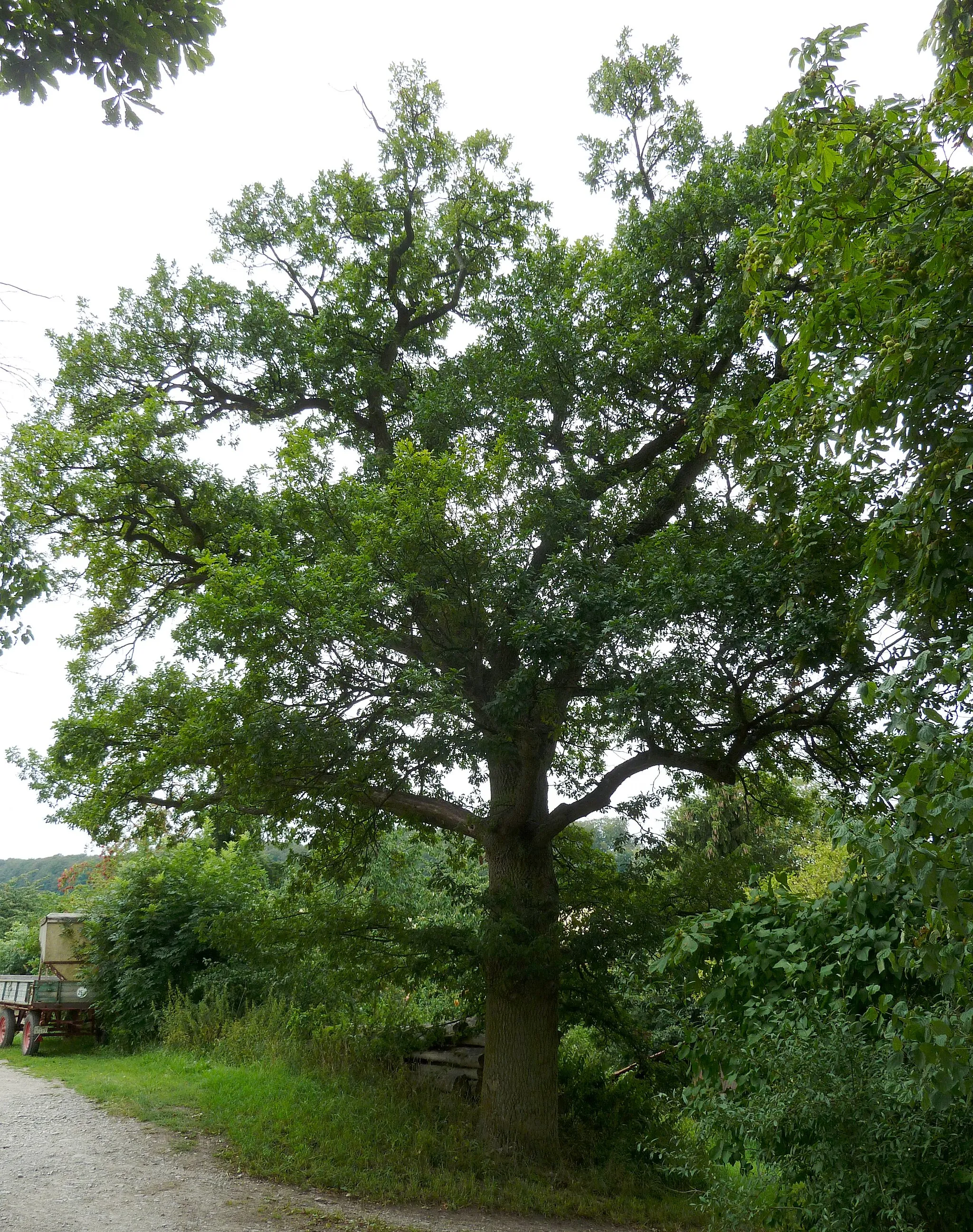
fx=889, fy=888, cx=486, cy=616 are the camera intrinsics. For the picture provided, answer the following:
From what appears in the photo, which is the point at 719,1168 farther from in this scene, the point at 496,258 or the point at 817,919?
the point at 496,258

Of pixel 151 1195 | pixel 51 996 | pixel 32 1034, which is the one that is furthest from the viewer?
pixel 51 996

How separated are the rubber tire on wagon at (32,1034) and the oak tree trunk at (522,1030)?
902 cm

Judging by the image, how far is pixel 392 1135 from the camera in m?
9.46

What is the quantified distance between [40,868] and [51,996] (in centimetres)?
3602

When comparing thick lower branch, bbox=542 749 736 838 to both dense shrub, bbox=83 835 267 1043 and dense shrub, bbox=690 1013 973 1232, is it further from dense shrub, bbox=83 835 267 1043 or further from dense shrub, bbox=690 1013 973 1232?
dense shrub, bbox=83 835 267 1043

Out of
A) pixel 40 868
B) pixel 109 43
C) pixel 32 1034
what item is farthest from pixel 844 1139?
pixel 40 868

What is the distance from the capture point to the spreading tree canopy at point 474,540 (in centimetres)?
830

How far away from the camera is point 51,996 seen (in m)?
15.3

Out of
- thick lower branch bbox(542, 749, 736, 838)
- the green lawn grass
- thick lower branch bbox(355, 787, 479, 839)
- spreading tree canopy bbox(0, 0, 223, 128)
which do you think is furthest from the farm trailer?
spreading tree canopy bbox(0, 0, 223, 128)

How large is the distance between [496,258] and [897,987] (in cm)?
1154

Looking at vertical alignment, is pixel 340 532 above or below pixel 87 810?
above

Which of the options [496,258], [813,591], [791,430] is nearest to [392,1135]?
[813,591]

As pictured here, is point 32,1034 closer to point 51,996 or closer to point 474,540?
point 51,996

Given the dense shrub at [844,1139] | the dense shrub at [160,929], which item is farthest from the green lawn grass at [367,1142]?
the dense shrub at [844,1139]
